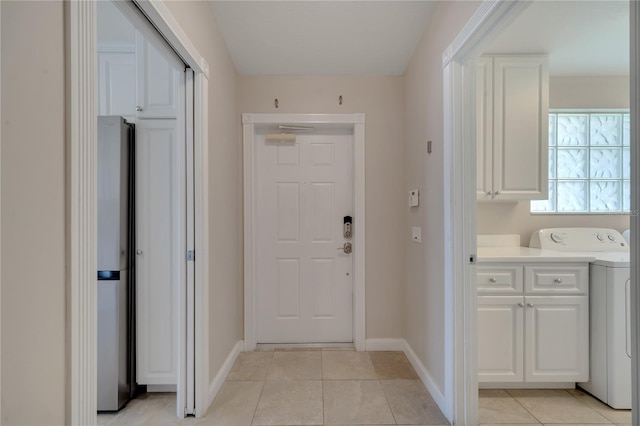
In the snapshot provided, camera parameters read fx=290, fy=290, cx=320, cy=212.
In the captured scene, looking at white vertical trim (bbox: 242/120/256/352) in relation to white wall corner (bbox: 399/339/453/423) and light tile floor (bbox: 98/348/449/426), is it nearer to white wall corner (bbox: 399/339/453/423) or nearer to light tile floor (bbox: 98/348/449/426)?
light tile floor (bbox: 98/348/449/426)

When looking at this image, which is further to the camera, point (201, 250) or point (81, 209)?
point (201, 250)

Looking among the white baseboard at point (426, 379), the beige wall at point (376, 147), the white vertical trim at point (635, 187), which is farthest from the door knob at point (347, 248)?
the white vertical trim at point (635, 187)

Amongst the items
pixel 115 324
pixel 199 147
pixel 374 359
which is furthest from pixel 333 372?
pixel 199 147

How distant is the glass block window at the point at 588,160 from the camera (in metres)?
2.61

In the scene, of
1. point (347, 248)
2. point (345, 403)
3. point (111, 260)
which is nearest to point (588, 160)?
point (347, 248)

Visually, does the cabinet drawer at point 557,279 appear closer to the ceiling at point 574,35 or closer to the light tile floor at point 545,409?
the light tile floor at point 545,409

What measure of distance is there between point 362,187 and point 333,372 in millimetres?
1497

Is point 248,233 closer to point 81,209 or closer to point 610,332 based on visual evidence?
point 81,209

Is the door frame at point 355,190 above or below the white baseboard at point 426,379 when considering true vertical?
above

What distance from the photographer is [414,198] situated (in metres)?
2.19

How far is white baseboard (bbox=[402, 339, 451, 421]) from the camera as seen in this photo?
1.73 m

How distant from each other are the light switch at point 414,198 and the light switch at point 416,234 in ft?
0.58

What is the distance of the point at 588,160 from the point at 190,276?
137 inches

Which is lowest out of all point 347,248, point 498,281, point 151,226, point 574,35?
point 498,281
